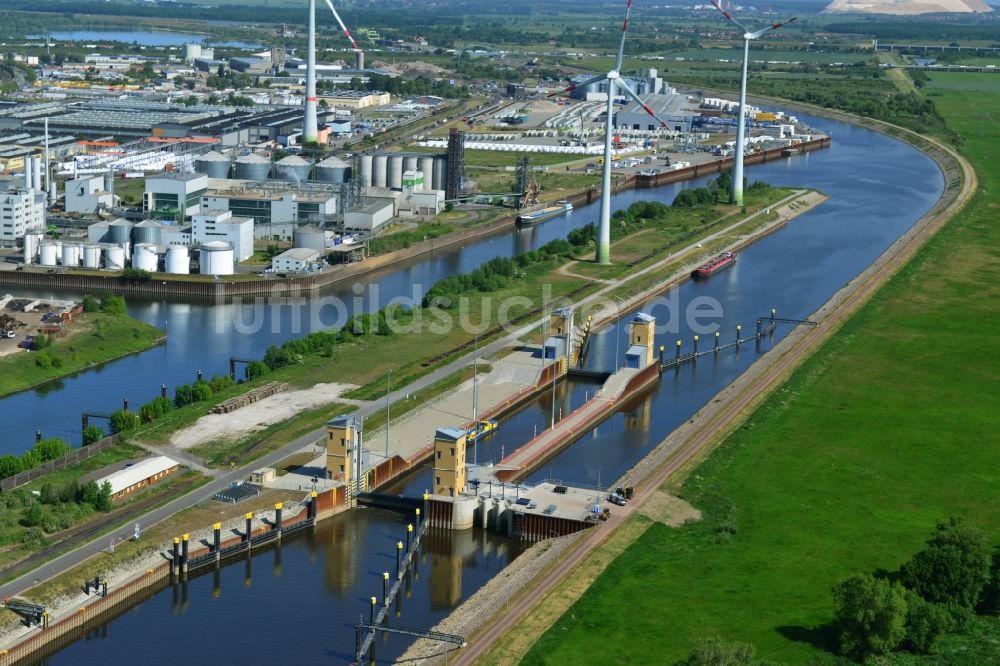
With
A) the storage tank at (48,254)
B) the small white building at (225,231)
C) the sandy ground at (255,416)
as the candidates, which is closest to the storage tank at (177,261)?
the small white building at (225,231)

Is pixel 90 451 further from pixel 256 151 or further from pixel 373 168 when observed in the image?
pixel 256 151

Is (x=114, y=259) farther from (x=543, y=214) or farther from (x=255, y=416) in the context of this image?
(x=543, y=214)

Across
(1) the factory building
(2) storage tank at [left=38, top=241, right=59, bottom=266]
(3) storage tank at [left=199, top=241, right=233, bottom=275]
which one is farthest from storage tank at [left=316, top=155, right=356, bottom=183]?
(2) storage tank at [left=38, top=241, right=59, bottom=266]

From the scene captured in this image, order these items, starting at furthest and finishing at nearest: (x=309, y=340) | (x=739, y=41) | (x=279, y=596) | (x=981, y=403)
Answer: (x=739, y=41) → (x=309, y=340) → (x=981, y=403) → (x=279, y=596)

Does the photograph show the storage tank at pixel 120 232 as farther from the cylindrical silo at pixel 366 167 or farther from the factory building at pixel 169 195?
the cylindrical silo at pixel 366 167

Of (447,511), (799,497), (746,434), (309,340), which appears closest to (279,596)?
(447,511)

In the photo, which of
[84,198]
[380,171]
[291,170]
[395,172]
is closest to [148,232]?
[84,198]
